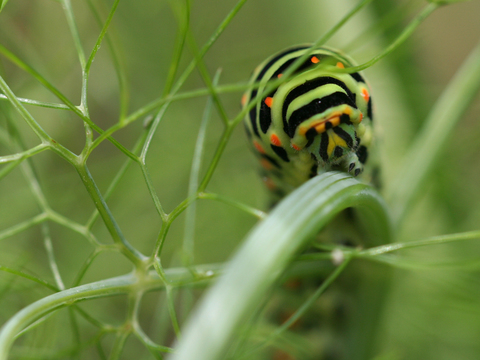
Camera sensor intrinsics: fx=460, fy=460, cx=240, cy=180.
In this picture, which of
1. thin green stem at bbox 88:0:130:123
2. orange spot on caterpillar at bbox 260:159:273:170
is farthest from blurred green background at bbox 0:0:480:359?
thin green stem at bbox 88:0:130:123

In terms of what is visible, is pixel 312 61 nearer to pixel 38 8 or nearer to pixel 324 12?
pixel 324 12

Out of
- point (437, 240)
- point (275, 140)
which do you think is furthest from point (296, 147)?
point (437, 240)

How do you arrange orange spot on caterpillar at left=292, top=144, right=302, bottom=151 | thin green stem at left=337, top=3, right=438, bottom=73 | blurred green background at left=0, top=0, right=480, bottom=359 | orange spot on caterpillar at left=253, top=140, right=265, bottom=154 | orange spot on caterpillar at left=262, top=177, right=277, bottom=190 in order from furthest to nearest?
1. blurred green background at left=0, top=0, right=480, bottom=359
2. orange spot on caterpillar at left=262, top=177, right=277, bottom=190
3. orange spot on caterpillar at left=253, top=140, right=265, bottom=154
4. orange spot on caterpillar at left=292, top=144, right=302, bottom=151
5. thin green stem at left=337, top=3, right=438, bottom=73

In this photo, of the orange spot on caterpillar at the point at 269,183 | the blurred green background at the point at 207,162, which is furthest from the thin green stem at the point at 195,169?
the blurred green background at the point at 207,162

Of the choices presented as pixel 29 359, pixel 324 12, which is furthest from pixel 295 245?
pixel 324 12

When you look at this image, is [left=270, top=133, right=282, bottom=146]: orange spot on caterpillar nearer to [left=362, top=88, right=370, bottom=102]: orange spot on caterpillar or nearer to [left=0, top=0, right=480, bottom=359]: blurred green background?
[left=362, top=88, right=370, bottom=102]: orange spot on caterpillar

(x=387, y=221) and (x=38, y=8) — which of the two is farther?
(x=38, y=8)

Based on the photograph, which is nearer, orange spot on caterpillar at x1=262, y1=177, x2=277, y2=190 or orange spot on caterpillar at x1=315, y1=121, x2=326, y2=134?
orange spot on caterpillar at x1=315, y1=121, x2=326, y2=134
